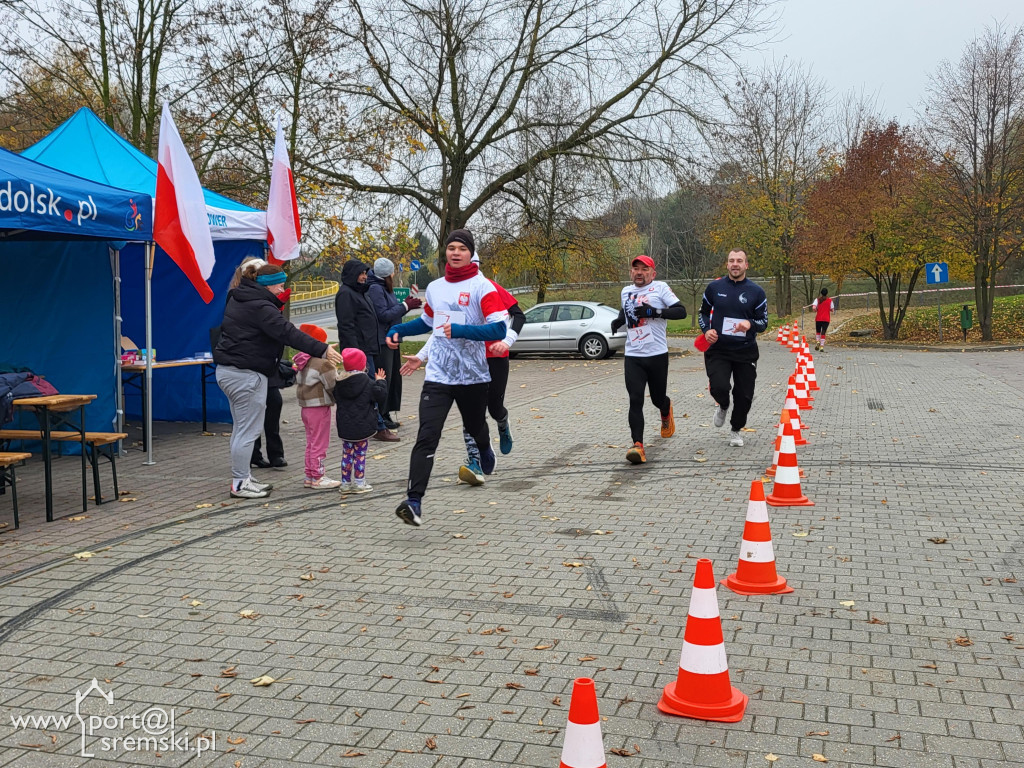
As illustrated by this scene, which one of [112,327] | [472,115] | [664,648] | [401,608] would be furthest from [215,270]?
[472,115]

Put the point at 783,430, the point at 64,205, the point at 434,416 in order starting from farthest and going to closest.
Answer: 1. the point at 64,205
2. the point at 783,430
3. the point at 434,416

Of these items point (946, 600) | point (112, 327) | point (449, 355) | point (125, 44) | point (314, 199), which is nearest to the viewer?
point (946, 600)

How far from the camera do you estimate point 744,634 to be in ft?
15.3

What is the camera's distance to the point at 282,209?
9750 millimetres

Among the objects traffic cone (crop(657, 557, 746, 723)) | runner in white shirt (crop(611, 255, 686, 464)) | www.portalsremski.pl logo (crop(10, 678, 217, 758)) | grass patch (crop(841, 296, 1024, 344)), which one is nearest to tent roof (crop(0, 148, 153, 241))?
runner in white shirt (crop(611, 255, 686, 464))

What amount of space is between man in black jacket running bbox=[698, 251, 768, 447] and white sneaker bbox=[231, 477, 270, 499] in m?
4.56

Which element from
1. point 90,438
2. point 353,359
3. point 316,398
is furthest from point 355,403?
point 90,438

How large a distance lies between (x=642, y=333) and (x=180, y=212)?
438 centimetres

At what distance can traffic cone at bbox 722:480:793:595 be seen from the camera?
523cm

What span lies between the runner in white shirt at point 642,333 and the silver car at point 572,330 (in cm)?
1579

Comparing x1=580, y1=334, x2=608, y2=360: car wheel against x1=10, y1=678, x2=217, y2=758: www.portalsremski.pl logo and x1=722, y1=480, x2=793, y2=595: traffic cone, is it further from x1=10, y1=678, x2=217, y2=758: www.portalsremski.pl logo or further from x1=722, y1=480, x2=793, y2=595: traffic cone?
x1=10, y1=678, x2=217, y2=758: www.portalsremski.pl logo

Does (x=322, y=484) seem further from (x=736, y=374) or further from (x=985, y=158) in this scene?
(x=985, y=158)

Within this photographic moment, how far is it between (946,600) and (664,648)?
5.63 feet

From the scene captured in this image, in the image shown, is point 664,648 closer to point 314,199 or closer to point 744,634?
point 744,634
